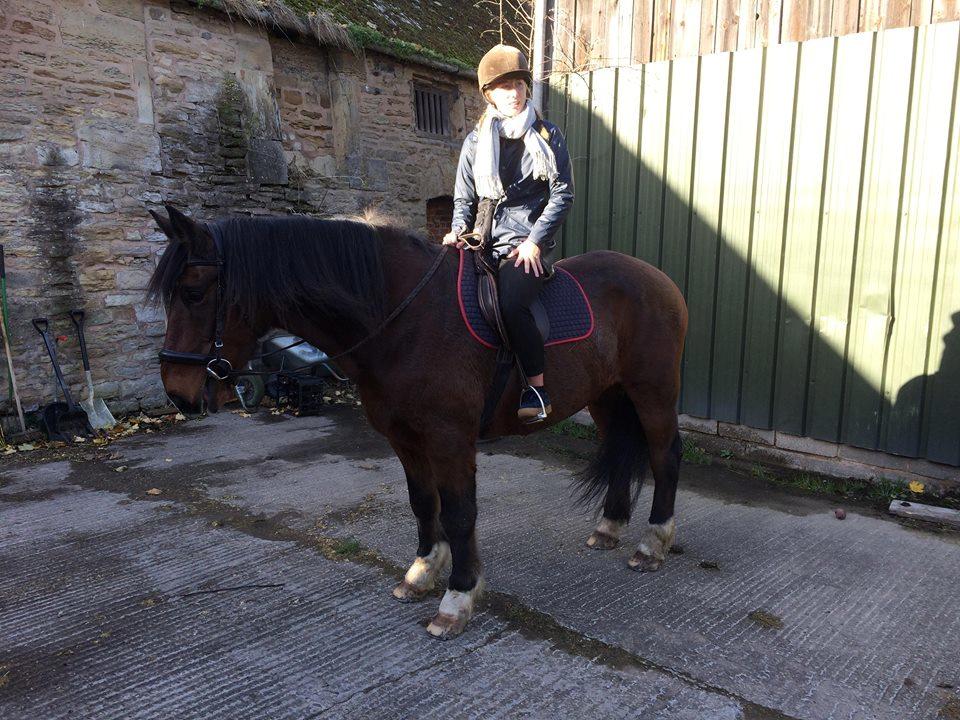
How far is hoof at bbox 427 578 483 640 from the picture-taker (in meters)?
2.81

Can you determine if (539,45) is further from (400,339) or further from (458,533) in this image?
(458,533)

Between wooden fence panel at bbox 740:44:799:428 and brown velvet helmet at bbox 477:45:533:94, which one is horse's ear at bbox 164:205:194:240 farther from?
wooden fence panel at bbox 740:44:799:428

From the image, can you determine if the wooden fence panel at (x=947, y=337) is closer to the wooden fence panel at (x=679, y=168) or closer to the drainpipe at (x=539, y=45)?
the wooden fence panel at (x=679, y=168)

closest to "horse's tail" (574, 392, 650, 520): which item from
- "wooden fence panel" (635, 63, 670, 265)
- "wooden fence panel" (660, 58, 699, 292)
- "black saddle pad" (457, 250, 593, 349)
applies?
"black saddle pad" (457, 250, 593, 349)

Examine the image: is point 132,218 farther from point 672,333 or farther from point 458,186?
point 672,333

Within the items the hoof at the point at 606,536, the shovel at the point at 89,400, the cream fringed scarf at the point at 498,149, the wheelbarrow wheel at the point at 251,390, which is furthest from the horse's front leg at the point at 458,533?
the wheelbarrow wheel at the point at 251,390

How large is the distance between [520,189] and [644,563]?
208 centimetres

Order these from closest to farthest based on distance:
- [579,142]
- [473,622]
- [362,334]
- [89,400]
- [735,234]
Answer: [362,334]
[473,622]
[735,234]
[579,142]
[89,400]

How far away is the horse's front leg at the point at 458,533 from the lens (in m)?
2.78

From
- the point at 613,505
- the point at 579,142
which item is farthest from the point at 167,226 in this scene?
the point at 579,142

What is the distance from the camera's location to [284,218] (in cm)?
268

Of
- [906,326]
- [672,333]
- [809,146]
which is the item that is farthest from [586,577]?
[809,146]

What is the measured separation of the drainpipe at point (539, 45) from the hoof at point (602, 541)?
157 inches

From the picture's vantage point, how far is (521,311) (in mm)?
2844
